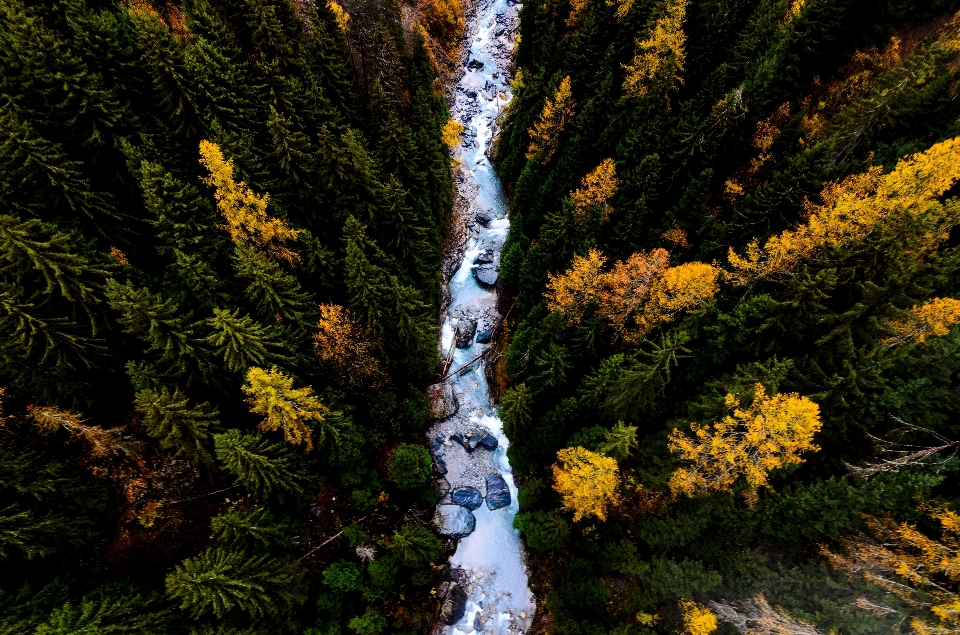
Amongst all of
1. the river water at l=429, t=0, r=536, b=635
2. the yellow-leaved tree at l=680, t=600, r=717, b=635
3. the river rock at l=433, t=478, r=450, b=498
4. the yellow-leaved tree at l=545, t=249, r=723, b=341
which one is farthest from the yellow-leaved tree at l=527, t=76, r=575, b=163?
the yellow-leaved tree at l=680, t=600, r=717, b=635

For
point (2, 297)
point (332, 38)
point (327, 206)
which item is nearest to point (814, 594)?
point (327, 206)

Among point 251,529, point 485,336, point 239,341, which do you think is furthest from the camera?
point 485,336

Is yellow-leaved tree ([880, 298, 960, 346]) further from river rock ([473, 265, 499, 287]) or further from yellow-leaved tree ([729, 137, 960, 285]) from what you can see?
river rock ([473, 265, 499, 287])

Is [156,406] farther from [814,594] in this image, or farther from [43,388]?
[814,594]

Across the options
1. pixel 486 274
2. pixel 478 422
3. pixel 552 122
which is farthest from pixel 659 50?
pixel 478 422

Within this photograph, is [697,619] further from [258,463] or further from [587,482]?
[258,463]

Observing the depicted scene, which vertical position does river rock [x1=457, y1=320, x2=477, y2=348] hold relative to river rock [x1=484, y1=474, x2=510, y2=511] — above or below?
above
